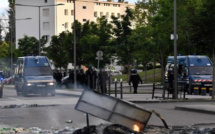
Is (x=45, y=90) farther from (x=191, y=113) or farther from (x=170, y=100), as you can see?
(x=191, y=113)

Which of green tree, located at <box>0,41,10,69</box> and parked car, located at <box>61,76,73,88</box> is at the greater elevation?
green tree, located at <box>0,41,10,69</box>

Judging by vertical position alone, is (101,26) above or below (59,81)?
above

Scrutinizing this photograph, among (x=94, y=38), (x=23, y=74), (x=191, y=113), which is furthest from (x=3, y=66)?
(x=191, y=113)

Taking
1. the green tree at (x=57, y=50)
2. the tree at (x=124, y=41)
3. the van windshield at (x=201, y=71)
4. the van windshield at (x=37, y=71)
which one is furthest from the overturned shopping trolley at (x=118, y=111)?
the green tree at (x=57, y=50)

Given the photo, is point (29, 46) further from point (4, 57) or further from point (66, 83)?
point (66, 83)

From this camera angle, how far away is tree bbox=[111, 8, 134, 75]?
170ft

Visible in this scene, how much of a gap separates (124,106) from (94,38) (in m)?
54.3

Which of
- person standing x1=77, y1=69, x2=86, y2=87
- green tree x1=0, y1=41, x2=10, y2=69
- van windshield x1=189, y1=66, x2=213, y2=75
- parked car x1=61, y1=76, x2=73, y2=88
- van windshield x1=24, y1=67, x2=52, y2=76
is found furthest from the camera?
green tree x1=0, y1=41, x2=10, y2=69

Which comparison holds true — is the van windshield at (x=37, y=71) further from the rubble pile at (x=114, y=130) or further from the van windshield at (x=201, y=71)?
the rubble pile at (x=114, y=130)

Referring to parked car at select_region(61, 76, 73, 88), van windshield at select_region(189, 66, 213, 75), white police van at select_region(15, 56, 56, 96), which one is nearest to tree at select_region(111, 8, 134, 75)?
parked car at select_region(61, 76, 73, 88)

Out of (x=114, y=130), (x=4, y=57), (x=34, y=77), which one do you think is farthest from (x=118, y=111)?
(x=4, y=57)

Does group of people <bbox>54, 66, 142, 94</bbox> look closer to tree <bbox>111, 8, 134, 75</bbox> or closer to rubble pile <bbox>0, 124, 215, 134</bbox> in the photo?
tree <bbox>111, 8, 134, 75</bbox>

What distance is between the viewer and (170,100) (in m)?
28.4

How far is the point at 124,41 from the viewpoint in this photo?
52.5 metres
